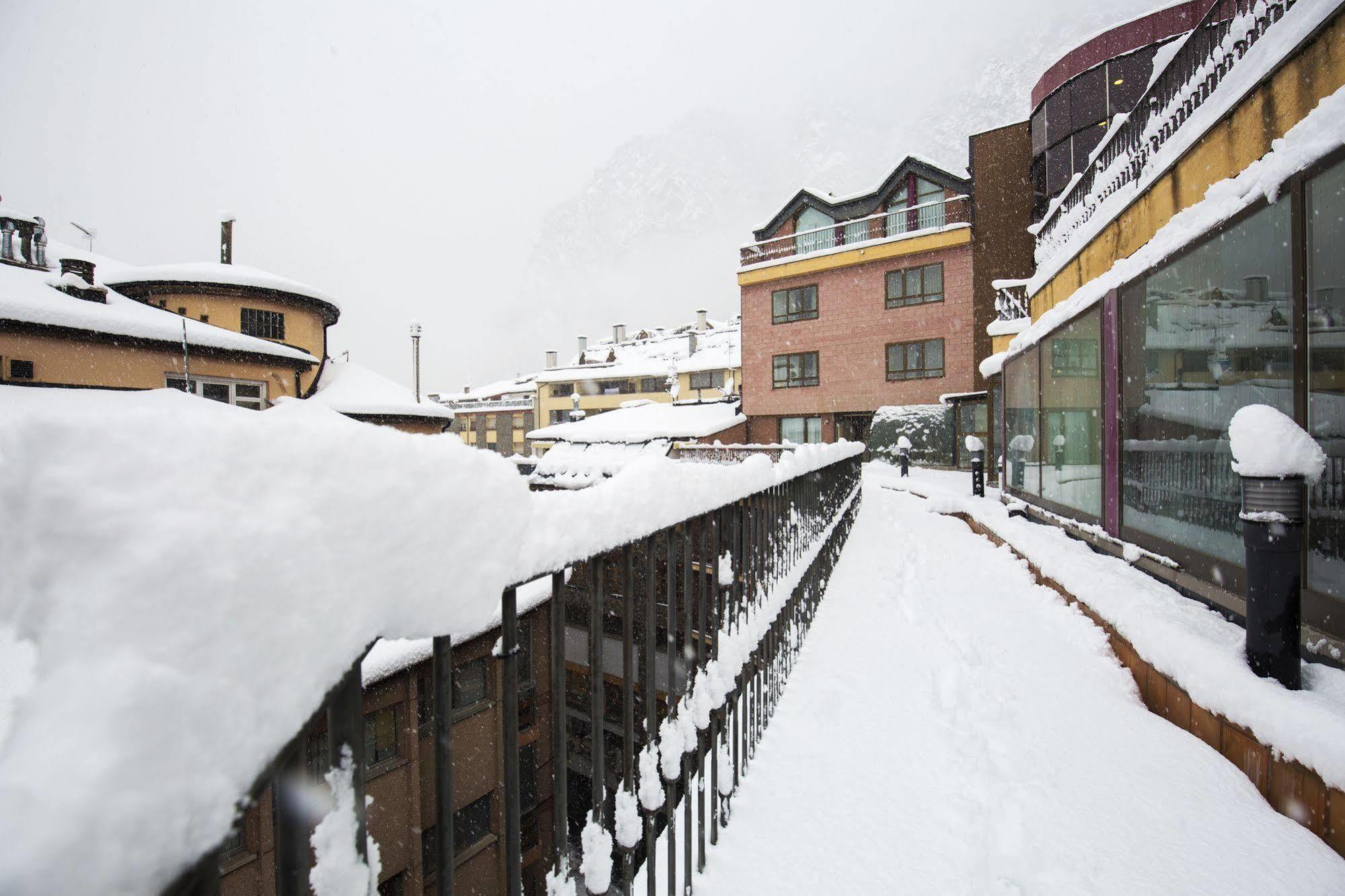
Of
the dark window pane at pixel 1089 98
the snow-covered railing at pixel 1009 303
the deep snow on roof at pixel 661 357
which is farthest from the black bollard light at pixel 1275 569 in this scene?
the deep snow on roof at pixel 661 357

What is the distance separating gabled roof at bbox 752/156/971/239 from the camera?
23.5 metres

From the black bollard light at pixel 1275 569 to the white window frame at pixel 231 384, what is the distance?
63.8ft

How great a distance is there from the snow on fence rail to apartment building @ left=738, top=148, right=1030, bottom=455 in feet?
68.1

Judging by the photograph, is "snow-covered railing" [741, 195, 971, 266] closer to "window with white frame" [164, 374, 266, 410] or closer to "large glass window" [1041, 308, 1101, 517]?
"large glass window" [1041, 308, 1101, 517]

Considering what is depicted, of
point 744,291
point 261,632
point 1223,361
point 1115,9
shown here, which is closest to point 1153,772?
point 1223,361

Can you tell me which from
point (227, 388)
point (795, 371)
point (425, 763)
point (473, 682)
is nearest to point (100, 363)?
point (227, 388)

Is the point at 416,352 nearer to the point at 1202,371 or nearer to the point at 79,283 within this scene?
the point at 79,283

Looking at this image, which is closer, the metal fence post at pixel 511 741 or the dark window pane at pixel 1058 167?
the metal fence post at pixel 511 741

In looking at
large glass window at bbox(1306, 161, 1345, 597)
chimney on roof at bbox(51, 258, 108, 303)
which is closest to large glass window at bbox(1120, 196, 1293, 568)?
large glass window at bbox(1306, 161, 1345, 597)

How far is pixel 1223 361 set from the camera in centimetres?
394

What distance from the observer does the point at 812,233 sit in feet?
85.3

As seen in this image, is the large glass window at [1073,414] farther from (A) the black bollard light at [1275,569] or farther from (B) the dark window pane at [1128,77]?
(B) the dark window pane at [1128,77]

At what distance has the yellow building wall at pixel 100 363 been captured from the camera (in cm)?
1335

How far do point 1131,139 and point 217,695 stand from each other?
9.32 meters
